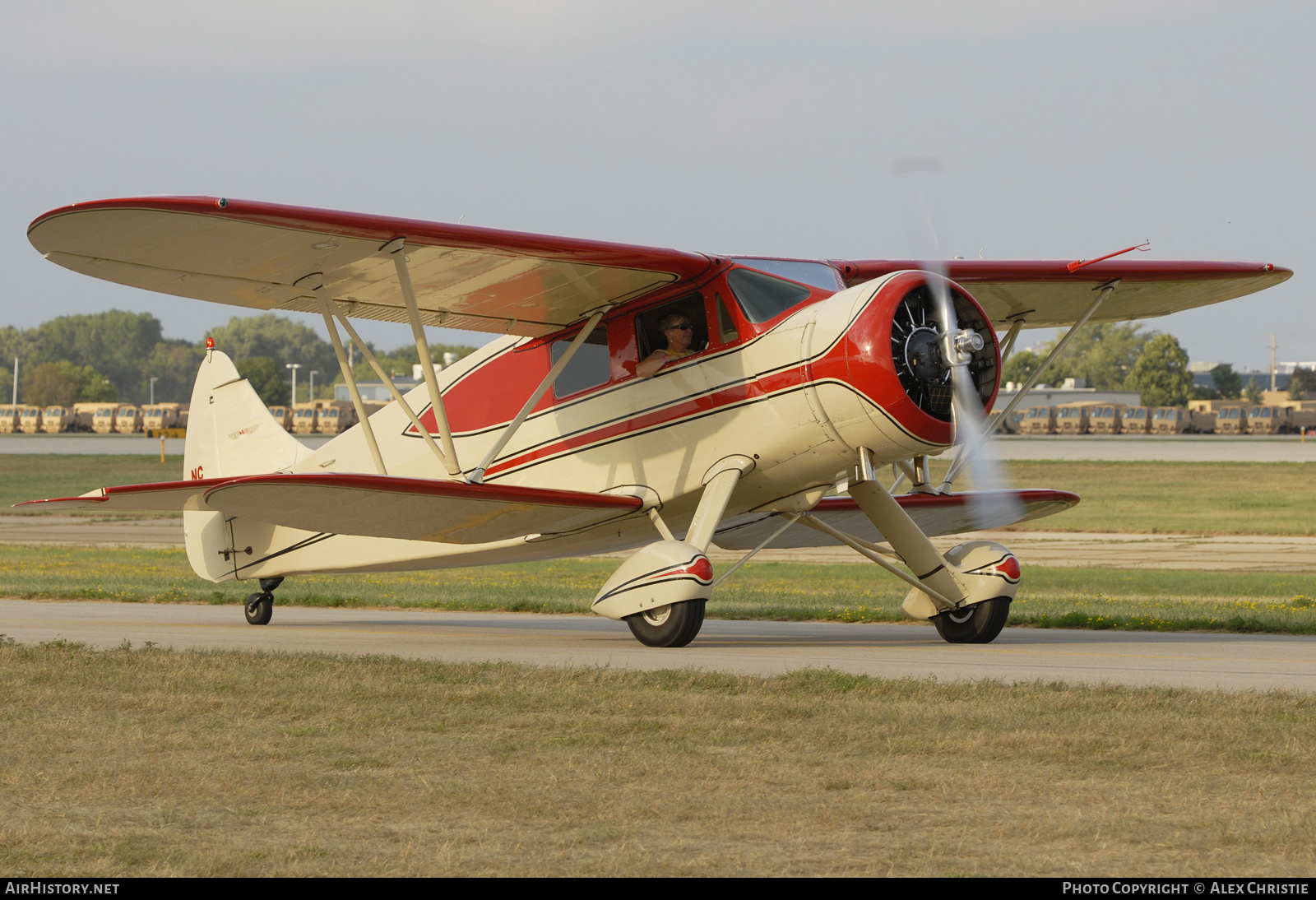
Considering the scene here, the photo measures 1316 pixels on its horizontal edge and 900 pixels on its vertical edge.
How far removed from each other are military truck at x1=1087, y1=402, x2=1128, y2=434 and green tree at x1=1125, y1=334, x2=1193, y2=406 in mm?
49365

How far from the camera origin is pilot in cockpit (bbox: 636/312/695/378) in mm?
12234

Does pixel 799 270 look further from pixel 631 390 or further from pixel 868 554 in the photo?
pixel 868 554

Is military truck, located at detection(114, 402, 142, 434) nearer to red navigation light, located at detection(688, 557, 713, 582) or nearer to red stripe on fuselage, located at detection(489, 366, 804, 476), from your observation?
red stripe on fuselage, located at detection(489, 366, 804, 476)

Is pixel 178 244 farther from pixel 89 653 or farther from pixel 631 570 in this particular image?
pixel 631 570

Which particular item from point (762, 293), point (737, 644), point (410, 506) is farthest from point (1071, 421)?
point (410, 506)

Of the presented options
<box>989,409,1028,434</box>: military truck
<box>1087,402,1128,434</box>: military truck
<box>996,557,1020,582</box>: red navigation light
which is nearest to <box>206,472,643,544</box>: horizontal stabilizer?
<box>996,557,1020,582</box>: red navigation light

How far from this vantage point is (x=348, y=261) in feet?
37.9

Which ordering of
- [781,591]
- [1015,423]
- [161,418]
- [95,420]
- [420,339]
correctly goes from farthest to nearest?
[95,420] < [161,418] < [1015,423] < [781,591] < [420,339]

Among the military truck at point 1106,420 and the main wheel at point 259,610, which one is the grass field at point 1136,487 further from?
the military truck at point 1106,420

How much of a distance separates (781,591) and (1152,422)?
9555 cm

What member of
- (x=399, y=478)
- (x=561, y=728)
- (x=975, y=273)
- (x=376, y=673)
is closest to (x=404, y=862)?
(x=561, y=728)

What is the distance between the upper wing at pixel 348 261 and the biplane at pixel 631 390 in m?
0.03

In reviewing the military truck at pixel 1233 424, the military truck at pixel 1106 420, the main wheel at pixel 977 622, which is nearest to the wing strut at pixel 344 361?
the main wheel at pixel 977 622

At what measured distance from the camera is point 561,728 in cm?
750
